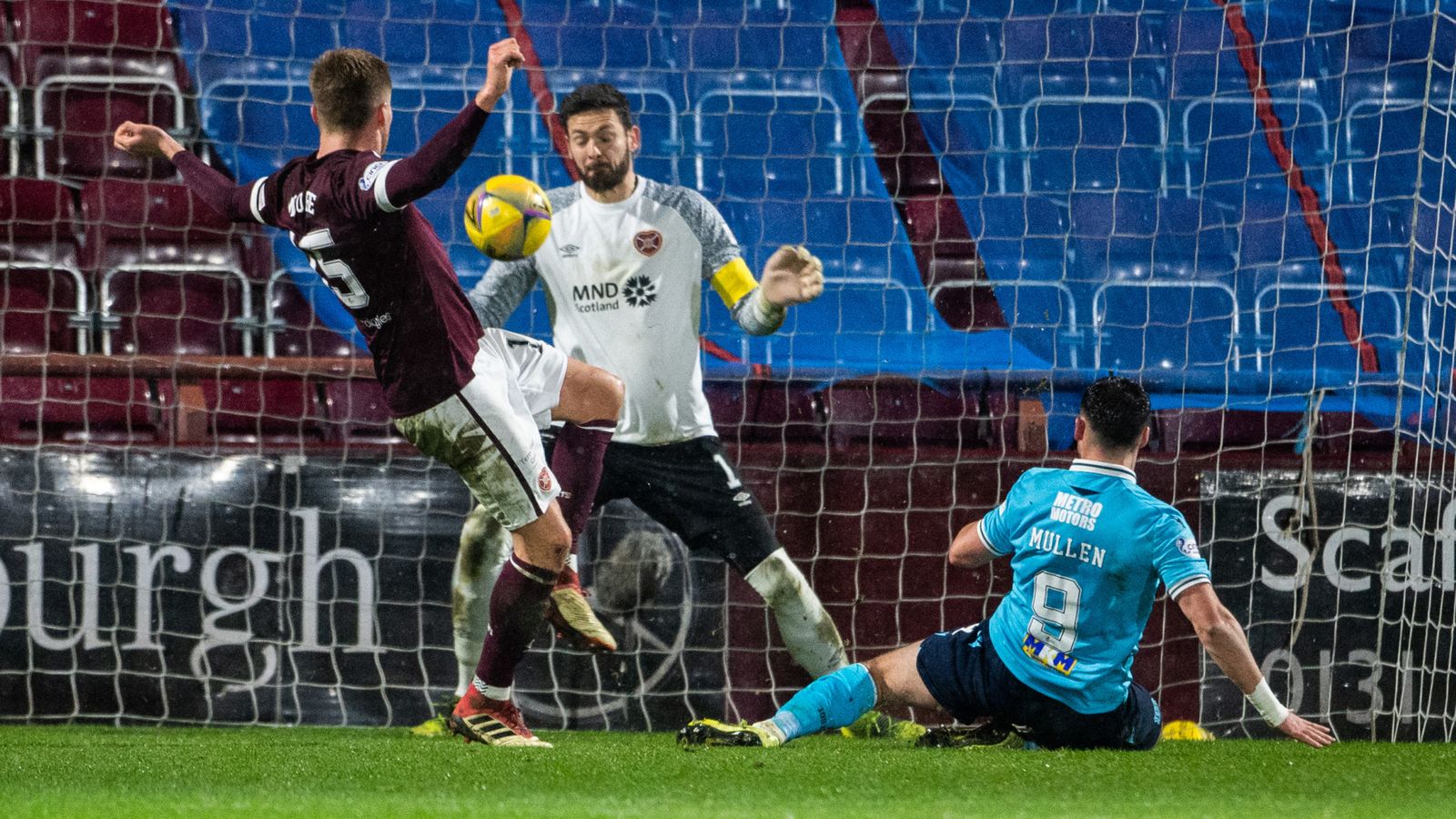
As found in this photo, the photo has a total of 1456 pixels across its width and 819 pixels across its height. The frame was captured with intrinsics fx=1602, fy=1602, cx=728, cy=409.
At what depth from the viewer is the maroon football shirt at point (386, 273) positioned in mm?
3820

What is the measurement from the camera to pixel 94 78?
7.02 metres

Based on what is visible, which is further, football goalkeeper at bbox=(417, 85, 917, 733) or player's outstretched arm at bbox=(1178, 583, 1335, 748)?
football goalkeeper at bbox=(417, 85, 917, 733)

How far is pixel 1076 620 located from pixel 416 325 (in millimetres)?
1733

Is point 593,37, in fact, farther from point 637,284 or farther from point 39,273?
point 637,284

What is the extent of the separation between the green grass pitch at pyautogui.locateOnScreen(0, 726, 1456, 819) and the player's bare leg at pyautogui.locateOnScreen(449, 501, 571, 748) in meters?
0.10

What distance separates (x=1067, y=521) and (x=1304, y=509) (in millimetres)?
1881

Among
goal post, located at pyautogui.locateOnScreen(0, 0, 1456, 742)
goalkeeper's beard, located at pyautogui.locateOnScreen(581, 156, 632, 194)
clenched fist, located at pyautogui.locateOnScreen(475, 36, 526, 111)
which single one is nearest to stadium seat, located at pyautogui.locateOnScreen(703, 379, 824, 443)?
goal post, located at pyautogui.locateOnScreen(0, 0, 1456, 742)

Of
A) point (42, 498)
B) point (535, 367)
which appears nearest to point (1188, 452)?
point (535, 367)

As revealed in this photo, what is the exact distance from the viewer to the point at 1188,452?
5785 millimetres

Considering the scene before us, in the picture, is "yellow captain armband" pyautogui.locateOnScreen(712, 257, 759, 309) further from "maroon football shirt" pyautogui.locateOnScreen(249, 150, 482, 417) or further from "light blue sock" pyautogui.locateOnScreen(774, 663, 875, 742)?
"light blue sock" pyautogui.locateOnScreen(774, 663, 875, 742)

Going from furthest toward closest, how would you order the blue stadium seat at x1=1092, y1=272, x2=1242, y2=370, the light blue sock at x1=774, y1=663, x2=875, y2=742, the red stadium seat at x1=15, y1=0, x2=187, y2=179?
the red stadium seat at x1=15, y1=0, x2=187, y2=179, the blue stadium seat at x1=1092, y1=272, x2=1242, y2=370, the light blue sock at x1=774, y1=663, x2=875, y2=742

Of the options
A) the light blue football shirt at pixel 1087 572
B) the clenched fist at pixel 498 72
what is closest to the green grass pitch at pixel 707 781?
the light blue football shirt at pixel 1087 572

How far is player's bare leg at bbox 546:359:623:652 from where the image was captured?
4473mm

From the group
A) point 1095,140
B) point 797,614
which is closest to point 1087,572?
point 797,614
